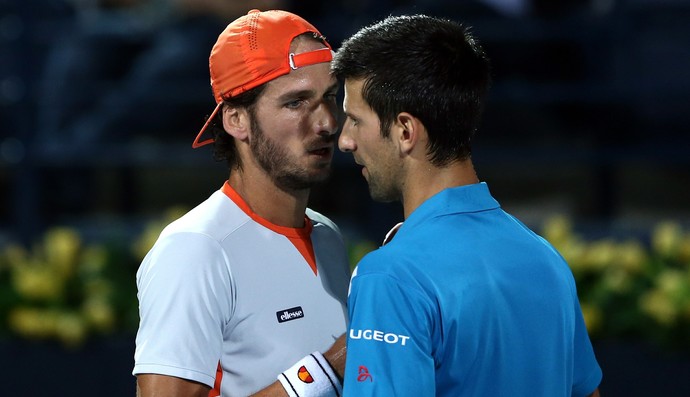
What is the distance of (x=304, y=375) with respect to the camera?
233 centimetres

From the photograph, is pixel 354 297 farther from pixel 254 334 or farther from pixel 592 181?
pixel 592 181

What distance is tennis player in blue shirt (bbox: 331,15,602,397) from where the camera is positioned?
1.97 metres

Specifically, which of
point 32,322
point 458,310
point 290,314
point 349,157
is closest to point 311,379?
point 290,314

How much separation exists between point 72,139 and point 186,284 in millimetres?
4059

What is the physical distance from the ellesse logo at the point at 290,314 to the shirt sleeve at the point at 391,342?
1.59ft

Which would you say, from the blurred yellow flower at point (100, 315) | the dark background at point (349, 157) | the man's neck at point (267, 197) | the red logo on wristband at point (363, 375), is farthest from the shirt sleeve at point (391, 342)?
the dark background at point (349, 157)

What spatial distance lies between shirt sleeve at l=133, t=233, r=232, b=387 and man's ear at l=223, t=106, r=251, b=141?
0.35m

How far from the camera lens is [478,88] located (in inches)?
85.0

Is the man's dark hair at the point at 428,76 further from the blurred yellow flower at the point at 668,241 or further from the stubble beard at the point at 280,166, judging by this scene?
the blurred yellow flower at the point at 668,241

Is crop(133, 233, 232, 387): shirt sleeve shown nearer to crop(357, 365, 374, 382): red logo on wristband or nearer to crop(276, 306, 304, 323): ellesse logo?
crop(276, 306, 304, 323): ellesse logo

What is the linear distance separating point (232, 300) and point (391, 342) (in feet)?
1.86

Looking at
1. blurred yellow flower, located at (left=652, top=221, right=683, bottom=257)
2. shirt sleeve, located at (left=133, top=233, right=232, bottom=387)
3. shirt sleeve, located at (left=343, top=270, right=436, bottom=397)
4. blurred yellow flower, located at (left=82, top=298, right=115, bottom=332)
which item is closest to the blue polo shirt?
shirt sleeve, located at (left=343, top=270, right=436, bottom=397)

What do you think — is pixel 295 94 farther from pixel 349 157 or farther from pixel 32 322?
pixel 349 157

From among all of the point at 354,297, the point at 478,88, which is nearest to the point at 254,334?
the point at 354,297
